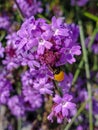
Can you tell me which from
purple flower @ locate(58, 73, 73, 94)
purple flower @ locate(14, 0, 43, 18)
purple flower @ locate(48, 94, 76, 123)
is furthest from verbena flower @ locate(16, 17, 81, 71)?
purple flower @ locate(14, 0, 43, 18)

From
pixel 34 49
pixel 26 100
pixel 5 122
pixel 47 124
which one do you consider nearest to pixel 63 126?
pixel 47 124

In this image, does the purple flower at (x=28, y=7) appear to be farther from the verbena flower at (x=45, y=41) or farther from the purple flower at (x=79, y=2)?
the verbena flower at (x=45, y=41)

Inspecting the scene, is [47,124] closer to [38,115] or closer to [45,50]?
[38,115]

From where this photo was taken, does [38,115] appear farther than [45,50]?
Yes

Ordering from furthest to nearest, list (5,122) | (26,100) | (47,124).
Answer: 1. (5,122)
2. (26,100)
3. (47,124)

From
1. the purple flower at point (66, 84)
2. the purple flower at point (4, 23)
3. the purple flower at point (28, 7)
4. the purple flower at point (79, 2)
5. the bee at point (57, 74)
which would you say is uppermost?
the purple flower at point (28, 7)

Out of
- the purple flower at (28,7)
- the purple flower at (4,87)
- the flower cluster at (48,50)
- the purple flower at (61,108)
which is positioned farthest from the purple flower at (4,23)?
the purple flower at (61,108)

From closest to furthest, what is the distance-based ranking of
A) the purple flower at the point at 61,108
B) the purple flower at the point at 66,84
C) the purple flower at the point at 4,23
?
the purple flower at the point at 61,108
the purple flower at the point at 66,84
the purple flower at the point at 4,23

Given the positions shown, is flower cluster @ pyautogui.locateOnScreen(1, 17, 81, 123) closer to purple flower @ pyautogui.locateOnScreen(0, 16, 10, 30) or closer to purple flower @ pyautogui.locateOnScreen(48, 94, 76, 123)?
purple flower @ pyautogui.locateOnScreen(48, 94, 76, 123)
